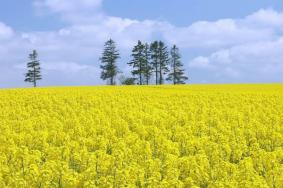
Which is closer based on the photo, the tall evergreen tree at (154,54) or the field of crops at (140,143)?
the field of crops at (140,143)

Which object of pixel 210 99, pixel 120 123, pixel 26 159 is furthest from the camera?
pixel 210 99

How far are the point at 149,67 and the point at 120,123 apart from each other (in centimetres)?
7218

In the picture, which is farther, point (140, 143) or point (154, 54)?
point (154, 54)

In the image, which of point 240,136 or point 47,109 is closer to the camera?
point 240,136

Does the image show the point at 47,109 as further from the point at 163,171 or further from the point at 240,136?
the point at 163,171

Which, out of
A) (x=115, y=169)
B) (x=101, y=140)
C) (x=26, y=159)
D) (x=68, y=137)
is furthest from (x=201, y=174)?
(x=68, y=137)

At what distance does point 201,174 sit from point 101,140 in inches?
237

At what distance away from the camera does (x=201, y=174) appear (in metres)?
13.4

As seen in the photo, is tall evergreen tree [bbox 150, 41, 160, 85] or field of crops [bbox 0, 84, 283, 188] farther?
tall evergreen tree [bbox 150, 41, 160, 85]

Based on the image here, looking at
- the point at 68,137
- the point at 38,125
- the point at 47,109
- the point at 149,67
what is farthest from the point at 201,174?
the point at 149,67

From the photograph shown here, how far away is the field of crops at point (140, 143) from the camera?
41.8ft

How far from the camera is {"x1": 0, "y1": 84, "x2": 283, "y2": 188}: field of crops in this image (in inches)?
501

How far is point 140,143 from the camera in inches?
681

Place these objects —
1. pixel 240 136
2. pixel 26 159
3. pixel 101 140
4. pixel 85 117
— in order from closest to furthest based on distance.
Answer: pixel 26 159 → pixel 101 140 → pixel 240 136 → pixel 85 117
